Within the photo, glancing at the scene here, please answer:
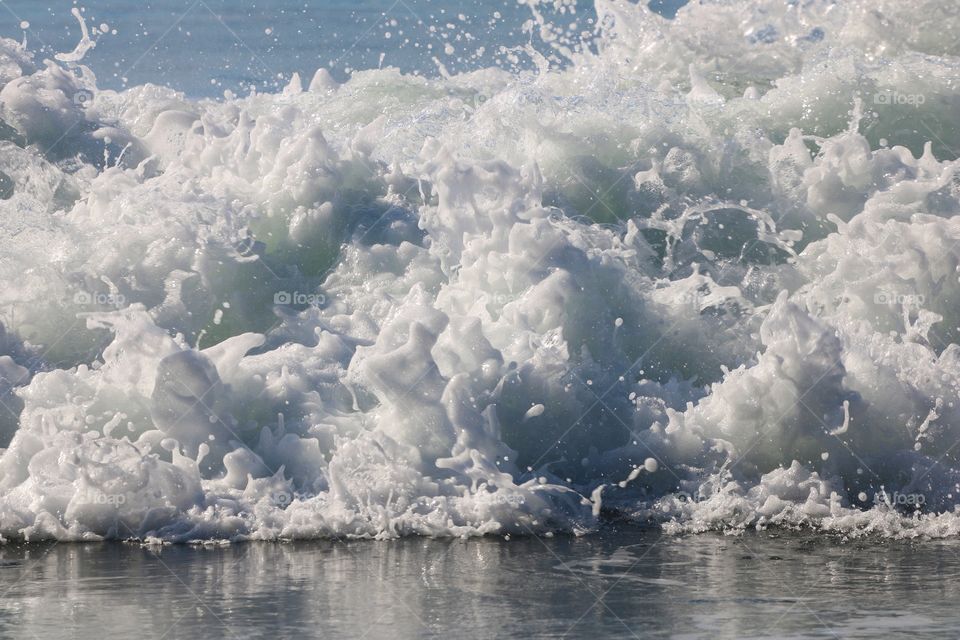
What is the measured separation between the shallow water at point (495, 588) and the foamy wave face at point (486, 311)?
410 mm

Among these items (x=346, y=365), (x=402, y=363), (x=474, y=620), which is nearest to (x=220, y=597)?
(x=474, y=620)

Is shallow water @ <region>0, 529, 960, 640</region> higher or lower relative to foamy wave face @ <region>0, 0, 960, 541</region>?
lower

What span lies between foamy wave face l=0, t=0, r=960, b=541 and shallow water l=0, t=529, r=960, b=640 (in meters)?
0.41

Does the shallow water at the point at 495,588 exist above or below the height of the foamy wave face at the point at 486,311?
below

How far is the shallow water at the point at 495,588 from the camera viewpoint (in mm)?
5039

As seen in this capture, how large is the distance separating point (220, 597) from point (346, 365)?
3.36 meters

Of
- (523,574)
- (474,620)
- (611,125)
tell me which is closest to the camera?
(474,620)

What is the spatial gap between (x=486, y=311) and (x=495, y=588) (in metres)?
3.44

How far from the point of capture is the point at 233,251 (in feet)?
32.2

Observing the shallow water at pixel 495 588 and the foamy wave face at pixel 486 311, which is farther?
the foamy wave face at pixel 486 311

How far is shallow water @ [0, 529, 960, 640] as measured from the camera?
5039 millimetres

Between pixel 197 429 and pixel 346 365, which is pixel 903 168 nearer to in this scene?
pixel 346 365

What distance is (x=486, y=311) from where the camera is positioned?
898cm

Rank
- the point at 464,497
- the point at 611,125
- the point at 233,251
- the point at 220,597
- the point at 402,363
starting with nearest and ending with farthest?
the point at 220,597 < the point at 464,497 < the point at 402,363 < the point at 233,251 < the point at 611,125
